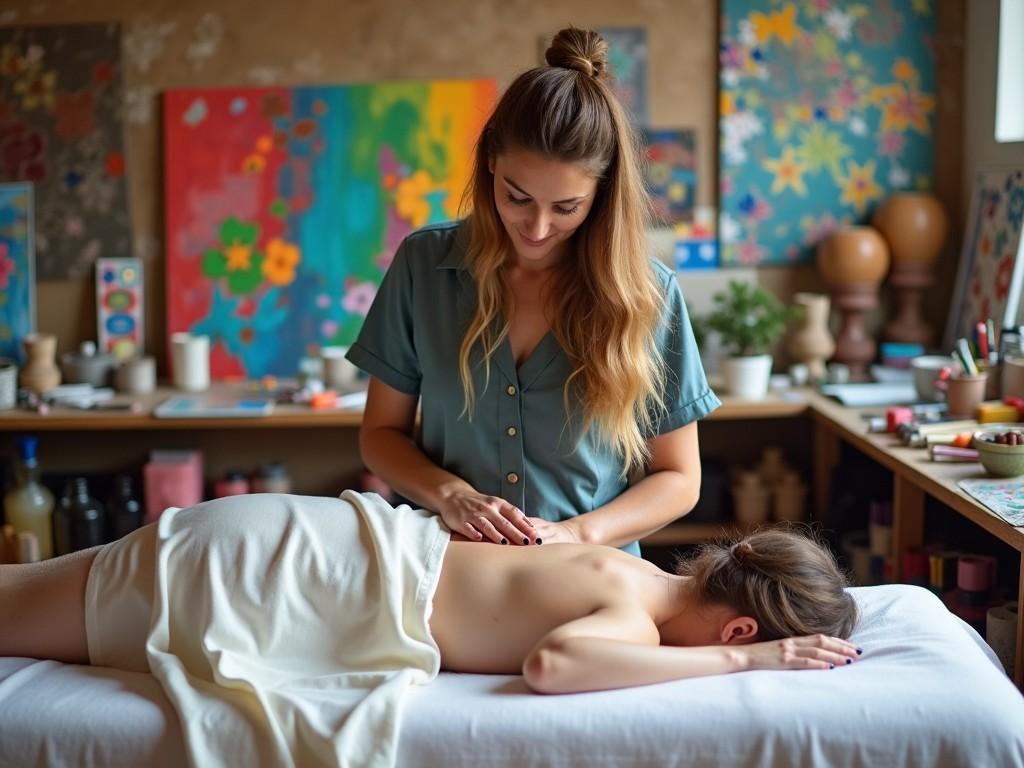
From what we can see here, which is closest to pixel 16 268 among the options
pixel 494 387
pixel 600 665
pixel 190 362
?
pixel 190 362

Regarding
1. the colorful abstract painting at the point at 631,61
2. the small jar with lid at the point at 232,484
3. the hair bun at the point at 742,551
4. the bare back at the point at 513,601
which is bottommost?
the small jar with lid at the point at 232,484

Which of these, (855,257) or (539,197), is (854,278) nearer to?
(855,257)

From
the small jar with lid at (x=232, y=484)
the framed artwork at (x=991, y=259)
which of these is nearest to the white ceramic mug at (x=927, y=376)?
the framed artwork at (x=991, y=259)

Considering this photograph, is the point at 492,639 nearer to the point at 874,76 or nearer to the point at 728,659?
the point at 728,659

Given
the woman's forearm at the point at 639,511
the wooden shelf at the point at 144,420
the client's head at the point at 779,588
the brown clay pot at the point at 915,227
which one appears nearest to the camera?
the client's head at the point at 779,588

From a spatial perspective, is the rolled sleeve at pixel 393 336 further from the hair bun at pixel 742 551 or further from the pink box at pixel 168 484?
the pink box at pixel 168 484

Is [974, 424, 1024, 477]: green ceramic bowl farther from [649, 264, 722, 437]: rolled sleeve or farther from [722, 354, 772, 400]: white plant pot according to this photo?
[722, 354, 772, 400]: white plant pot

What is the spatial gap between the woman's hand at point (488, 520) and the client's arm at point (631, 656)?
0.70 feet

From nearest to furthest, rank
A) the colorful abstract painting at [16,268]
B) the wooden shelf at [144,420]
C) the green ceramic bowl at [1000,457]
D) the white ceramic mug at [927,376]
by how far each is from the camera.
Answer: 1. the green ceramic bowl at [1000,457]
2. the white ceramic mug at [927,376]
3. the wooden shelf at [144,420]
4. the colorful abstract painting at [16,268]

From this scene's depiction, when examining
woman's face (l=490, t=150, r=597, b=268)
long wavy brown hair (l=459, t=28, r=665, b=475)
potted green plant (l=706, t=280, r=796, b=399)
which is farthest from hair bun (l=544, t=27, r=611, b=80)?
potted green plant (l=706, t=280, r=796, b=399)

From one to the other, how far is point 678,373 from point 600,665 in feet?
2.05

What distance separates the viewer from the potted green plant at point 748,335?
331 centimetres

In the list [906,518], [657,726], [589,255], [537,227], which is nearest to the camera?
[657,726]

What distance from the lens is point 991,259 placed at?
3.29m
